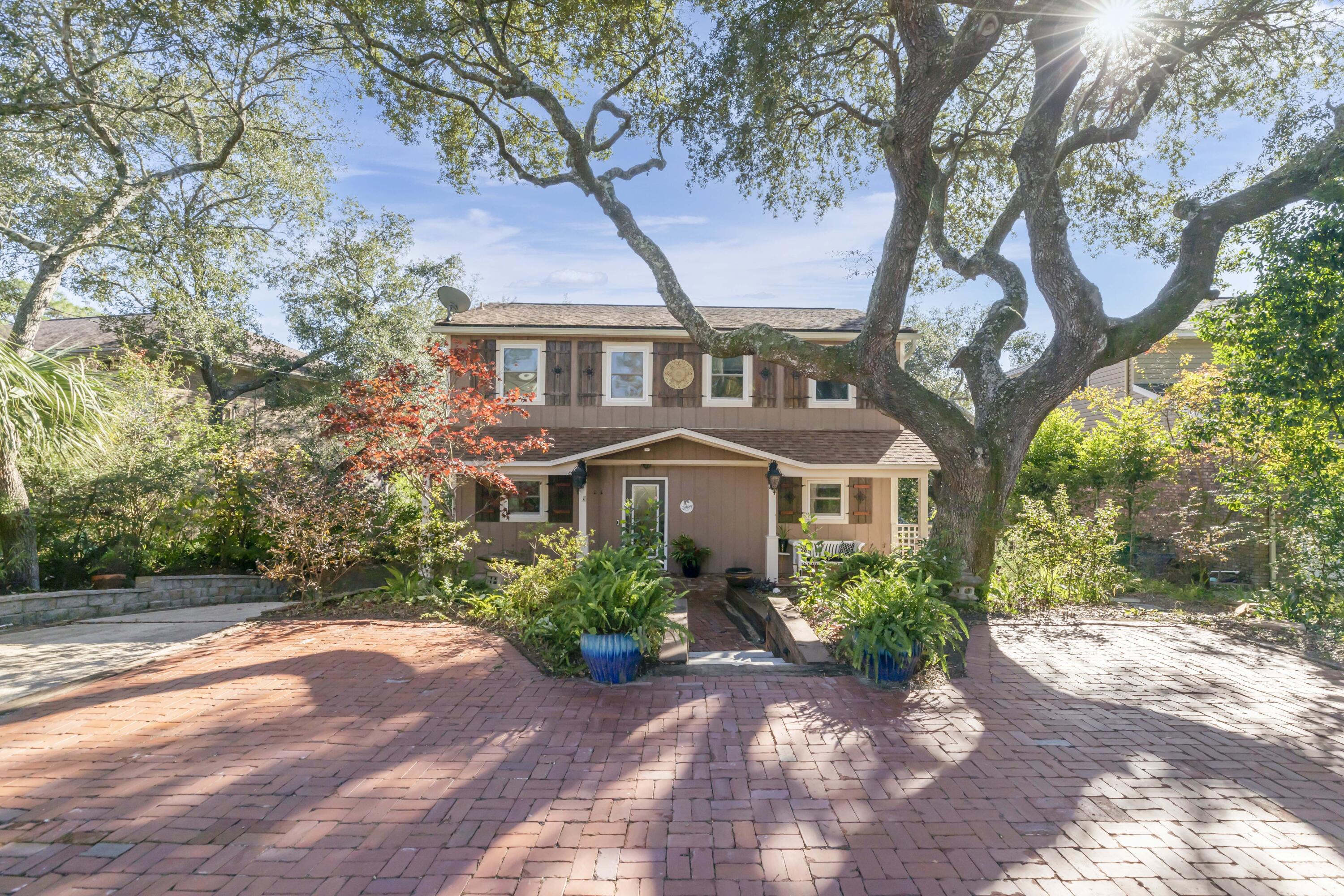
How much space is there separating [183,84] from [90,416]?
7.55m

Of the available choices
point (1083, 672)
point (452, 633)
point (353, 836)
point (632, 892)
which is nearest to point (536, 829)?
point (632, 892)

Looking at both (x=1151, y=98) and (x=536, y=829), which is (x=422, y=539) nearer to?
(x=536, y=829)

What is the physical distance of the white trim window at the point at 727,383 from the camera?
13.0m

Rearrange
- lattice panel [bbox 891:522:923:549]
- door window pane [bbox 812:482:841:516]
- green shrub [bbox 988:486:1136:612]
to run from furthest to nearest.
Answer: door window pane [bbox 812:482:841:516]
lattice panel [bbox 891:522:923:549]
green shrub [bbox 988:486:1136:612]

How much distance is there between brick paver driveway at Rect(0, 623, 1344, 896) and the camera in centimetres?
297

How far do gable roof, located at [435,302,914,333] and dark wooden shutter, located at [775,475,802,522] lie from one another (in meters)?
3.35

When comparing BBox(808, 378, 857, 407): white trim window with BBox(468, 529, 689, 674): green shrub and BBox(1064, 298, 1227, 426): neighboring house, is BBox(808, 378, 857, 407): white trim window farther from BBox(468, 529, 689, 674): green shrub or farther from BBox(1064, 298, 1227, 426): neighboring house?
BBox(468, 529, 689, 674): green shrub

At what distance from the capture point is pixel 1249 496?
800cm

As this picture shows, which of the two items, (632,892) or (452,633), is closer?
(632,892)


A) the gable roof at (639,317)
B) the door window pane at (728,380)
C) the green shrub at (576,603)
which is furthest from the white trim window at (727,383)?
the green shrub at (576,603)

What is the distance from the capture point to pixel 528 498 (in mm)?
12547

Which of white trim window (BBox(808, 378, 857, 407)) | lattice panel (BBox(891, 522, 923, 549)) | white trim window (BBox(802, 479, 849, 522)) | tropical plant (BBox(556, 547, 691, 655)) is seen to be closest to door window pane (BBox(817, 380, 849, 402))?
white trim window (BBox(808, 378, 857, 407))

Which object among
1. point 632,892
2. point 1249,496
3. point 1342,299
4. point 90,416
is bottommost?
point 632,892

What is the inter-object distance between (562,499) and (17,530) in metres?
7.96
